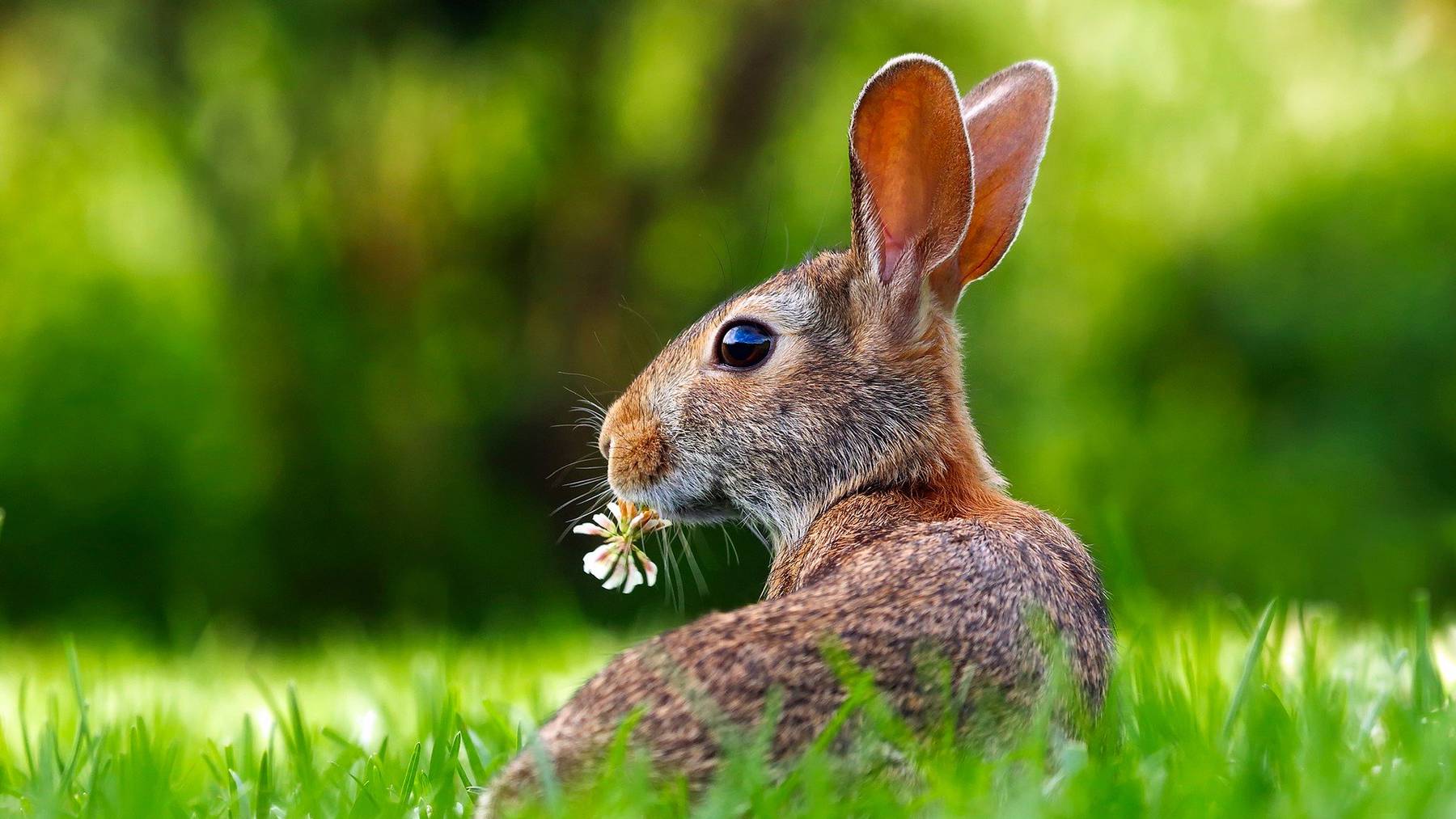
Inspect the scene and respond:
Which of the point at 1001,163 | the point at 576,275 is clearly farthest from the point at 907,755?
the point at 576,275

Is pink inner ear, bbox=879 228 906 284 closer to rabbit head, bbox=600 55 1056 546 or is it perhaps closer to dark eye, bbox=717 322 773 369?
rabbit head, bbox=600 55 1056 546

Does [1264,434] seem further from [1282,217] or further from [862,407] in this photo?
[862,407]

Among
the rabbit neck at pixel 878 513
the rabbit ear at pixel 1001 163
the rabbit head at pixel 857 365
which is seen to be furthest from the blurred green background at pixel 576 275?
the rabbit neck at pixel 878 513

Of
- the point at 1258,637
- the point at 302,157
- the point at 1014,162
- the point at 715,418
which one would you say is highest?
the point at 302,157

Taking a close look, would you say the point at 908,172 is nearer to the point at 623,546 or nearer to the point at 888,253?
the point at 888,253

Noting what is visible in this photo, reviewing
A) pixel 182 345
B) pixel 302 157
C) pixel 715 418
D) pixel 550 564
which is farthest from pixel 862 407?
pixel 182 345
